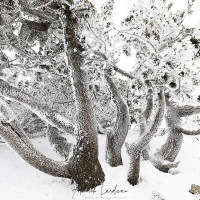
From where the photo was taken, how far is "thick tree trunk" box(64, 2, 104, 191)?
6453 millimetres

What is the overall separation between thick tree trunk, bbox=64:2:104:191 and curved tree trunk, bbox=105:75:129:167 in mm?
930

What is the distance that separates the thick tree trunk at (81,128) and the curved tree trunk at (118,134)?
93 centimetres

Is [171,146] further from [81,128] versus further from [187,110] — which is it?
[81,128]

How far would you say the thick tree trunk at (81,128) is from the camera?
6453 millimetres

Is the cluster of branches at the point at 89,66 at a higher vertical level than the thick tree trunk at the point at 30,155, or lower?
higher

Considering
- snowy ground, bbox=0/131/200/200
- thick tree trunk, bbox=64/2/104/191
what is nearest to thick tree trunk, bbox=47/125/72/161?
snowy ground, bbox=0/131/200/200

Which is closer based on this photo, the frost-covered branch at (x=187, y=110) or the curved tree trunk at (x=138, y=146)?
the curved tree trunk at (x=138, y=146)

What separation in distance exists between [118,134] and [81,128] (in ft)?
4.19

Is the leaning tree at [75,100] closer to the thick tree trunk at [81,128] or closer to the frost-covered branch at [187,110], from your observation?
the thick tree trunk at [81,128]

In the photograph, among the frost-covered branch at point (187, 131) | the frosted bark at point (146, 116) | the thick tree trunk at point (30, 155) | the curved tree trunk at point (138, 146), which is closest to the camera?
the thick tree trunk at point (30, 155)

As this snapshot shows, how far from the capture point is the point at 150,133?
7039 mm

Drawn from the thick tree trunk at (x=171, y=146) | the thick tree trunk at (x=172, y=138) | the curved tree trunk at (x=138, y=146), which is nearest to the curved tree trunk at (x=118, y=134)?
the curved tree trunk at (x=138, y=146)

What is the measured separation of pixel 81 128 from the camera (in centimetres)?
663

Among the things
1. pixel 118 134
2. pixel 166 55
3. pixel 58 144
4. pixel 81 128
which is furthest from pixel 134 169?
pixel 166 55
